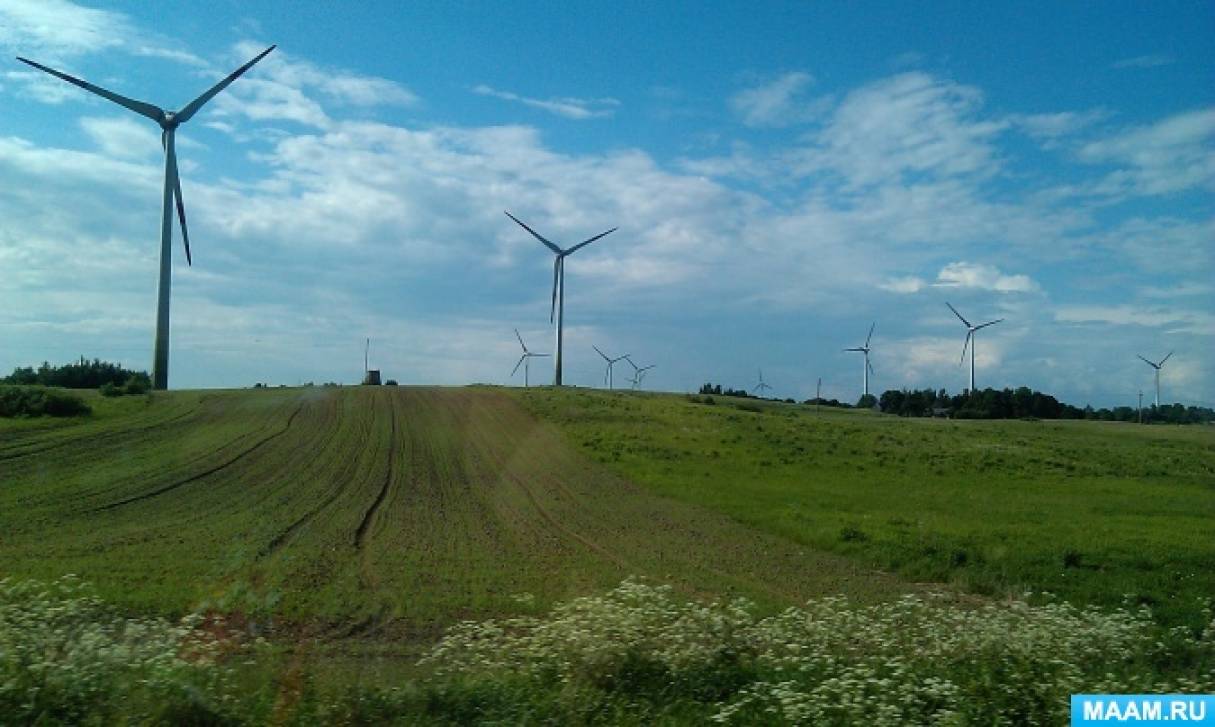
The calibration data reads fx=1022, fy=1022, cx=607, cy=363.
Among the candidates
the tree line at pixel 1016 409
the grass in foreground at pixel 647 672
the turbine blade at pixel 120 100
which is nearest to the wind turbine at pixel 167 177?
the turbine blade at pixel 120 100

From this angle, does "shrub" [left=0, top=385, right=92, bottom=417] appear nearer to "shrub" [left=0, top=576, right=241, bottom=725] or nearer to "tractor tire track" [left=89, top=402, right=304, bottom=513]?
"tractor tire track" [left=89, top=402, right=304, bottom=513]

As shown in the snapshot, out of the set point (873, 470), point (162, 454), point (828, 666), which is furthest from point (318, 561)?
point (873, 470)

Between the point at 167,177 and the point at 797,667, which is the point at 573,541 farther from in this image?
the point at 167,177

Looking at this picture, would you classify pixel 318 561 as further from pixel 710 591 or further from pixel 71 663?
pixel 71 663

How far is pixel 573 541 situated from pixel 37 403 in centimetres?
2831

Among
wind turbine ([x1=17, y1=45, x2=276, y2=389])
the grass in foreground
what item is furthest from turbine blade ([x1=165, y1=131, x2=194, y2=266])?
the grass in foreground

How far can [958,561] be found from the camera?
21.8 meters

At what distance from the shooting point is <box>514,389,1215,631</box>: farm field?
2108 centimetres

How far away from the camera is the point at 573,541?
Answer: 22.2 meters

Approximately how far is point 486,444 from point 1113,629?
3139 centimetres

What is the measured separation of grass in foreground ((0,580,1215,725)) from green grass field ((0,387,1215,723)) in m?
0.05

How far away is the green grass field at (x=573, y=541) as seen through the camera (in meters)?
9.16

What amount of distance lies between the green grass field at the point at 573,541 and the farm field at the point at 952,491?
0.15m

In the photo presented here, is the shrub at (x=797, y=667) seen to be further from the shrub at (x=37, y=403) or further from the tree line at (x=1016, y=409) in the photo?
the tree line at (x=1016, y=409)
